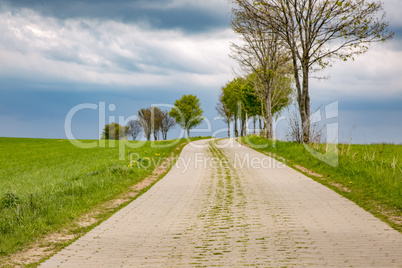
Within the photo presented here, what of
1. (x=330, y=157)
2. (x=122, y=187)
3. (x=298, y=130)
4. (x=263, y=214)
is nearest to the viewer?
(x=263, y=214)

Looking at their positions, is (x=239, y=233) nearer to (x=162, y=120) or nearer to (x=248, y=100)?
(x=248, y=100)

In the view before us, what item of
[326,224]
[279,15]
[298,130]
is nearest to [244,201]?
[326,224]

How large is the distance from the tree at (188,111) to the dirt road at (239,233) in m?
62.2

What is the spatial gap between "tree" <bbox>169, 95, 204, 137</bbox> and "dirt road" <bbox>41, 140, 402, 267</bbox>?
62.2 metres

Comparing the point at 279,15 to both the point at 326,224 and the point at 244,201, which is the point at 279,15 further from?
the point at 326,224

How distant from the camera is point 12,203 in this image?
399 inches

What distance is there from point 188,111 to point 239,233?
6767 centimetres

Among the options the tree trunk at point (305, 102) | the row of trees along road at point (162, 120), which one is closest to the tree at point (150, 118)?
the row of trees along road at point (162, 120)

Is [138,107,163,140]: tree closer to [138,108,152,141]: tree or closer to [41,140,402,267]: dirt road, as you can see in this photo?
[138,108,152,141]: tree

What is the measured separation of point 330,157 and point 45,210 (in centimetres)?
1292

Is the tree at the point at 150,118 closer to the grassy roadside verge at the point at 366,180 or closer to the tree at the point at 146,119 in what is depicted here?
the tree at the point at 146,119

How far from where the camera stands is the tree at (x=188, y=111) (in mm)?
74188

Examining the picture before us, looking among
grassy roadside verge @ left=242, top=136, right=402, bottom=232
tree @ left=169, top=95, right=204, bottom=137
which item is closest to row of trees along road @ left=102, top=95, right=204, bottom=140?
tree @ left=169, top=95, right=204, bottom=137

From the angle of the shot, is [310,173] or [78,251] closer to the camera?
[78,251]
